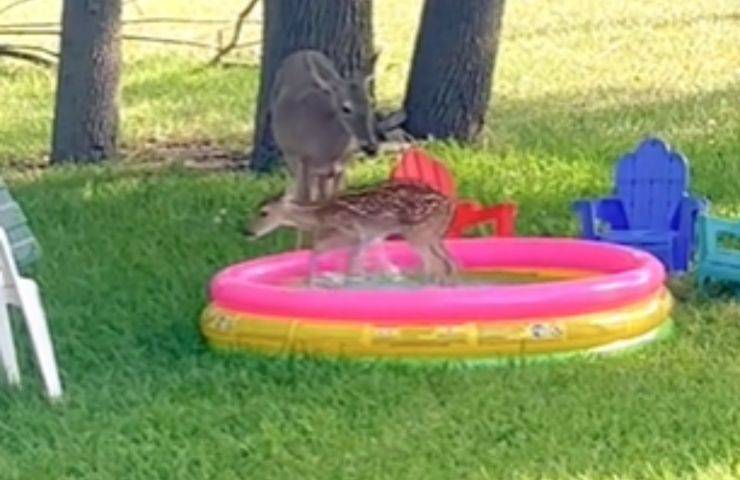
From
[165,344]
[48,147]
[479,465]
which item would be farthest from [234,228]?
[48,147]

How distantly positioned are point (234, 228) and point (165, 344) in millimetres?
1436

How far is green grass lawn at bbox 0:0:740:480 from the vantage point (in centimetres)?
477

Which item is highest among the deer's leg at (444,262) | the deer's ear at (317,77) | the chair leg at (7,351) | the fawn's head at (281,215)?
the deer's ear at (317,77)

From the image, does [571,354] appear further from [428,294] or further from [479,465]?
[479,465]

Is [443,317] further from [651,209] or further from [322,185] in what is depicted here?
[651,209]

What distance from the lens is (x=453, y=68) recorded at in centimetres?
890

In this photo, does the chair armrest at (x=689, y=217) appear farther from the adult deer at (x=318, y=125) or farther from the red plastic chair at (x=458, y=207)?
the adult deer at (x=318, y=125)

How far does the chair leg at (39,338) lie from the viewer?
5266mm

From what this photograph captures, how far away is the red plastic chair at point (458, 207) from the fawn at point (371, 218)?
1.55ft

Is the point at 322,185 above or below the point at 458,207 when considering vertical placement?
above

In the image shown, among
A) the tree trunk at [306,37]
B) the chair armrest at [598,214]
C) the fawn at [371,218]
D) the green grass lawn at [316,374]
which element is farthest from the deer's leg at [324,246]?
the tree trunk at [306,37]

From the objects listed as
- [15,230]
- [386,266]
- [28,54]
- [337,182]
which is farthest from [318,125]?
[28,54]

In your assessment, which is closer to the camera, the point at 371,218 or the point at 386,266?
the point at 371,218

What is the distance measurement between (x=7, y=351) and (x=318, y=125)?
120 cm
